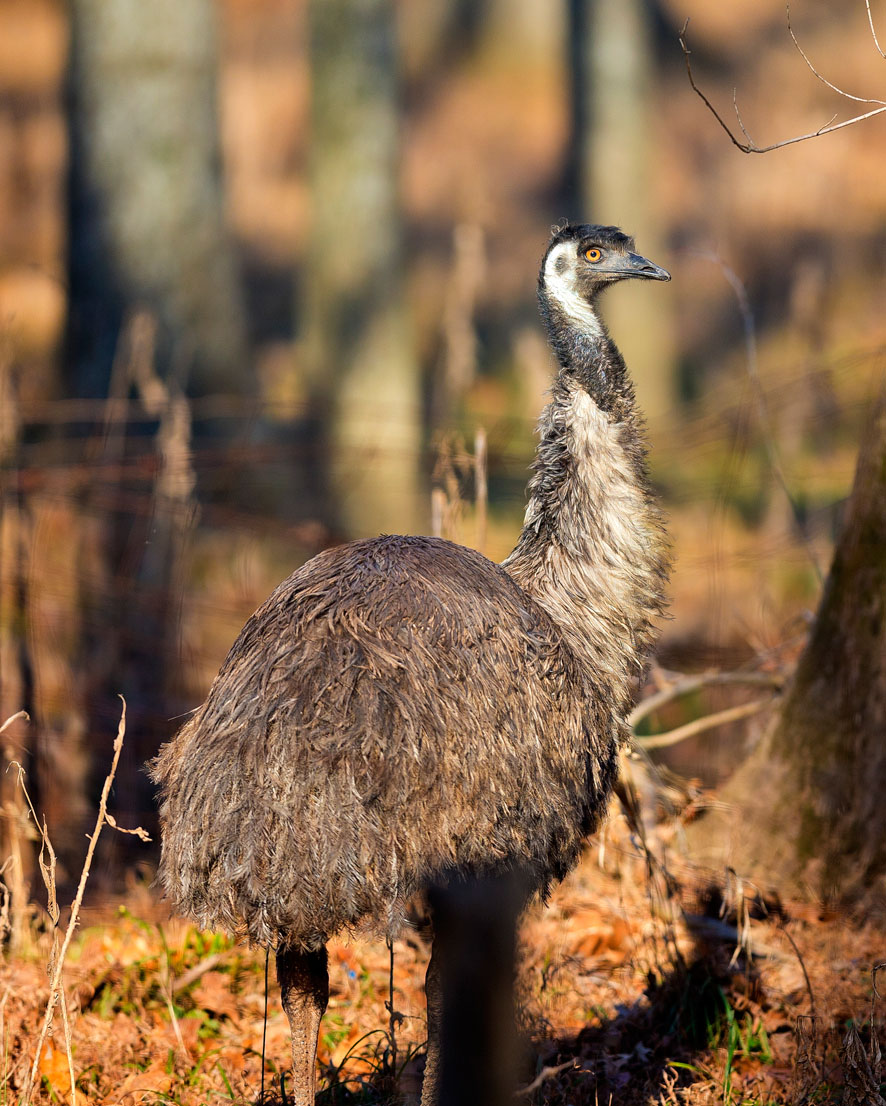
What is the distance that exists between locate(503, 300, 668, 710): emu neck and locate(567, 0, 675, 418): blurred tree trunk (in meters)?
12.1

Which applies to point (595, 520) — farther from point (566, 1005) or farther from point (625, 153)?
point (625, 153)

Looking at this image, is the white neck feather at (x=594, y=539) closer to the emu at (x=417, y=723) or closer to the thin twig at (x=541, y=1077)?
the emu at (x=417, y=723)

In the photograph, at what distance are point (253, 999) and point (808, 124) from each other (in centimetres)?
1638

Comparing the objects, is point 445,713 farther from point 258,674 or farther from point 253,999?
point 253,999

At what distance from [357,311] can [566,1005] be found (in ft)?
29.0

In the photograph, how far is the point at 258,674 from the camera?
143 inches

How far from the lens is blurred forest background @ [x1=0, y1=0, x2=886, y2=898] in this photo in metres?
7.14

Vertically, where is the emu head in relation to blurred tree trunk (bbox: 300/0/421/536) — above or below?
below

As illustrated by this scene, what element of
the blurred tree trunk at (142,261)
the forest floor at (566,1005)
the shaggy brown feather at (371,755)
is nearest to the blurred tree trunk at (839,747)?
the forest floor at (566,1005)

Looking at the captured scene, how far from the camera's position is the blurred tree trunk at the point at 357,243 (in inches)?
473

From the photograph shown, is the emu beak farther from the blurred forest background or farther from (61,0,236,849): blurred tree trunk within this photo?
(61,0,236,849): blurred tree trunk

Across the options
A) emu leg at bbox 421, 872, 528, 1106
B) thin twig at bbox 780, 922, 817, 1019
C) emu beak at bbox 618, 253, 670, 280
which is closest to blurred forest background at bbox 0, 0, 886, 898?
emu beak at bbox 618, 253, 670, 280

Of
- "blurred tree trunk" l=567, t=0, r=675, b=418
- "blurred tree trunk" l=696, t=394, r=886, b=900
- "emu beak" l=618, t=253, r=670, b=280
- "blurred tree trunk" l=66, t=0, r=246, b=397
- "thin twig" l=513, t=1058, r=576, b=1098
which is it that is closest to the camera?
"thin twig" l=513, t=1058, r=576, b=1098

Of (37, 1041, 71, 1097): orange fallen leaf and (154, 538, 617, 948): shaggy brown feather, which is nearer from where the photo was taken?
(154, 538, 617, 948): shaggy brown feather
